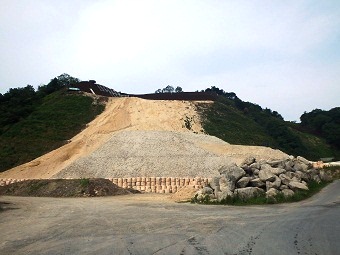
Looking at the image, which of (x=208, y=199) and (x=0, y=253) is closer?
(x=0, y=253)

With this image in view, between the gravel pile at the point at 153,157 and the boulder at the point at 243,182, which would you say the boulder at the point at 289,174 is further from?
the gravel pile at the point at 153,157

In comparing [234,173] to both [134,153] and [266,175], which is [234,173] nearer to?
[266,175]

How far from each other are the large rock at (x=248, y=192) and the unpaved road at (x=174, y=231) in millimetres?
2181

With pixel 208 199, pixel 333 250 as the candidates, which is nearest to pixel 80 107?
pixel 208 199

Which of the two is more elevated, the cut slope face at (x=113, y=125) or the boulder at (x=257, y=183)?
the cut slope face at (x=113, y=125)

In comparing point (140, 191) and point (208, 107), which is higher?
point (208, 107)

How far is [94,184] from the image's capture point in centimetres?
2639

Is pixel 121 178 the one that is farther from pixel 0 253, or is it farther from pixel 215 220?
pixel 0 253

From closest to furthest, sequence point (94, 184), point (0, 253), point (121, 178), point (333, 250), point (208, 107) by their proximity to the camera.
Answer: point (333, 250), point (0, 253), point (94, 184), point (121, 178), point (208, 107)

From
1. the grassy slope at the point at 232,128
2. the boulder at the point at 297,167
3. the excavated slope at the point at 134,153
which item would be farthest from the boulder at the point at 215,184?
the grassy slope at the point at 232,128

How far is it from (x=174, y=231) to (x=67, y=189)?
17.1 m

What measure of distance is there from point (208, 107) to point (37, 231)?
171ft

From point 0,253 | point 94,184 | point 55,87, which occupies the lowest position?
point 0,253

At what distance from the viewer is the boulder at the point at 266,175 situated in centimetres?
1959
